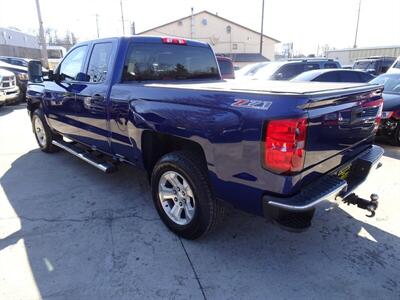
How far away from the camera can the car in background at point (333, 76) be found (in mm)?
8080

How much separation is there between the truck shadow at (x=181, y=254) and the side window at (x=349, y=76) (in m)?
6.10

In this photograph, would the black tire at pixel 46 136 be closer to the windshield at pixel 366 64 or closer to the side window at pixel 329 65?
the side window at pixel 329 65

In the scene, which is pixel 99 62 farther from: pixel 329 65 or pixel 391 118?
pixel 329 65

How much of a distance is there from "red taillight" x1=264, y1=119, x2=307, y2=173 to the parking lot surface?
1.62ft

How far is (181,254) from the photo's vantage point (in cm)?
292

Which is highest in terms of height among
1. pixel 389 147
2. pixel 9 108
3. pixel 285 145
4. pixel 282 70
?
pixel 282 70

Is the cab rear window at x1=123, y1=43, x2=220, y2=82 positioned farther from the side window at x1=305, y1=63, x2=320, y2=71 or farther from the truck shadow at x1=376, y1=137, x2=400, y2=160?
the side window at x1=305, y1=63, x2=320, y2=71

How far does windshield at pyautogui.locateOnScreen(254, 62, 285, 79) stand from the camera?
31.1 feet

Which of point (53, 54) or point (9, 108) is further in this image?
point (53, 54)

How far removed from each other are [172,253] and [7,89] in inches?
413

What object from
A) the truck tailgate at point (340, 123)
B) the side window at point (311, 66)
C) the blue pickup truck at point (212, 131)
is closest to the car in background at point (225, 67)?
the side window at point (311, 66)

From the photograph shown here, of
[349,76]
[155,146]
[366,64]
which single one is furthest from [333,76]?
[366,64]

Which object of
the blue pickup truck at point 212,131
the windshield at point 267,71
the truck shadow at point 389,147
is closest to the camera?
the blue pickup truck at point 212,131

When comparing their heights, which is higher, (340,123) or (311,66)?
(311,66)
